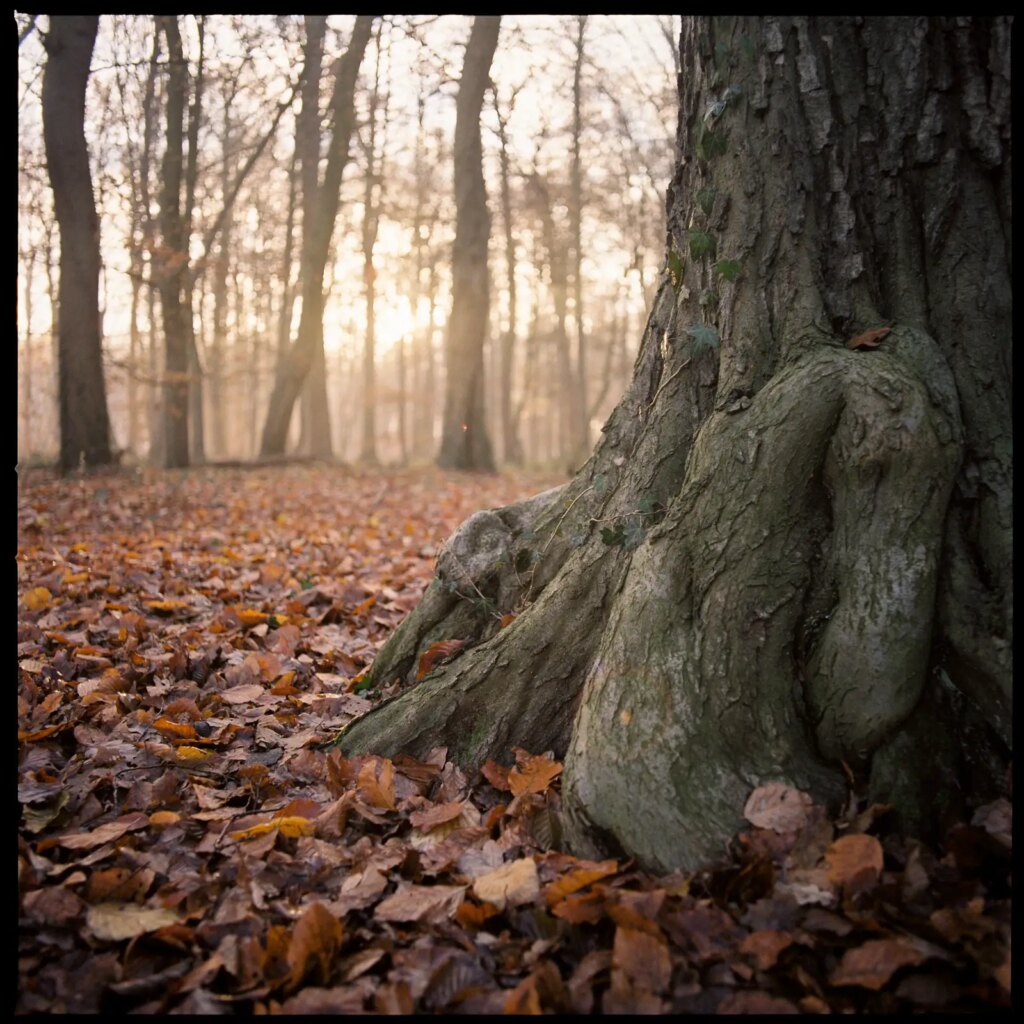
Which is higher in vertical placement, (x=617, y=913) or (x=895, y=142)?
(x=895, y=142)

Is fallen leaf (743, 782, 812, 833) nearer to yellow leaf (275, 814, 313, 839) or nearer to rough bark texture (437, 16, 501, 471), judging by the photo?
yellow leaf (275, 814, 313, 839)

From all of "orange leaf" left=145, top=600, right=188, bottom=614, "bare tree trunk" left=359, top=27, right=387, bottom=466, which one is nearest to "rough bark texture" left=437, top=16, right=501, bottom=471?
"bare tree trunk" left=359, top=27, right=387, bottom=466

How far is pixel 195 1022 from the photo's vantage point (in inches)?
63.9

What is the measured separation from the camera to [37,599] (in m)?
4.24

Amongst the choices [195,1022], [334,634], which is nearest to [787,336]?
[195,1022]

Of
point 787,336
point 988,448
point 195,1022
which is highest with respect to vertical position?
point 787,336

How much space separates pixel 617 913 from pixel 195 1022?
3.03 feet

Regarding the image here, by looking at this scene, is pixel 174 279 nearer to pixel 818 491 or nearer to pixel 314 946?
pixel 818 491

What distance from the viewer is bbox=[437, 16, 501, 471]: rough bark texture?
13484 mm

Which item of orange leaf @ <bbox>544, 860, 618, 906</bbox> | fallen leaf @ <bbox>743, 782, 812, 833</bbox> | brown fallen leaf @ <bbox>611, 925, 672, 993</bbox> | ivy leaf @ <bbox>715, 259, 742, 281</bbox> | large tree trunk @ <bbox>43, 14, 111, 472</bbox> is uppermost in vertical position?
large tree trunk @ <bbox>43, 14, 111, 472</bbox>

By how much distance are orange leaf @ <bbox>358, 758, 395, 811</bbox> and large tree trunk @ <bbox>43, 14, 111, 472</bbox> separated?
9635 millimetres

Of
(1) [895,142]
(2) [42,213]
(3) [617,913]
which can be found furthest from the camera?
(2) [42,213]

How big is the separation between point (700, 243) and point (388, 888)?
2127 millimetres
